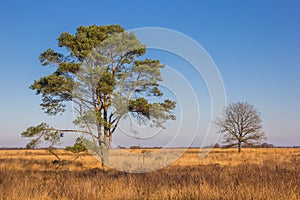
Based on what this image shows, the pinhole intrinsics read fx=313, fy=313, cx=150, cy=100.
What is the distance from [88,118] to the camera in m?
17.5

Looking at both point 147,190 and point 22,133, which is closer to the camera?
point 147,190

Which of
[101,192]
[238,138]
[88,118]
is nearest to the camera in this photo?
[101,192]

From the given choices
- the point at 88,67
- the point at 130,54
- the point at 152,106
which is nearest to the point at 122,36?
the point at 130,54

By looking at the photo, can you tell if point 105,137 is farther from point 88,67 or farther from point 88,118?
point 88,67

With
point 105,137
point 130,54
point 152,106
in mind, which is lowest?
point 105,137

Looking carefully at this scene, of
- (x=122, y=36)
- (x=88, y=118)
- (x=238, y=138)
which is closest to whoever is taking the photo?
(x=88, y=118)

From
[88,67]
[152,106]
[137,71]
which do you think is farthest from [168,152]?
[88,67]

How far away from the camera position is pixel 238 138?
44.1 m

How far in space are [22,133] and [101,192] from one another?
12247 millimetres

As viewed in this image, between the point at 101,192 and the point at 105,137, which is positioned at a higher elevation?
the point at 105,137

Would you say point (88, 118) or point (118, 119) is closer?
point (88, 118)

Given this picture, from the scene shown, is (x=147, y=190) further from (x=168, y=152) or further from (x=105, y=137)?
(x=168, y=152)

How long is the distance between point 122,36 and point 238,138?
29611 millimetres

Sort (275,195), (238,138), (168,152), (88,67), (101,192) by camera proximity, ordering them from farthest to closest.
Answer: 1. (238,138)
2. (168,152)
3. (88,67)
4. (101,192)
5. (275,195)
